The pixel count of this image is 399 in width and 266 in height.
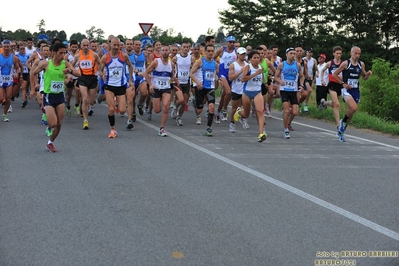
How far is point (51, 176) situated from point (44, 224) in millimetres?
2628

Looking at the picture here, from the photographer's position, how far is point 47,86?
11.7 meters

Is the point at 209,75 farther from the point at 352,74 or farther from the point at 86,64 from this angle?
the point at 352,74

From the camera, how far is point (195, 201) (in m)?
7.41

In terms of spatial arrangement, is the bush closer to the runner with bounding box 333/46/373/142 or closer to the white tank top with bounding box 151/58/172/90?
the runner with bounding box 333/46/373/142

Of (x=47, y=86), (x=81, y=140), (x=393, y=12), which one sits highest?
(x=393, y=12)

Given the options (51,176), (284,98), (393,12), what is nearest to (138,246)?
(51,176)

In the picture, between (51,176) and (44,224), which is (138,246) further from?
(51,176)

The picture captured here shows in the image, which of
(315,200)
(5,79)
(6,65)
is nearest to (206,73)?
(5,79)

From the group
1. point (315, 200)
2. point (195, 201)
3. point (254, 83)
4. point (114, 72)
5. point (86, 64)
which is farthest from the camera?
point (86, 64)

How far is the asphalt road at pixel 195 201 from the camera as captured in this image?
550 cm

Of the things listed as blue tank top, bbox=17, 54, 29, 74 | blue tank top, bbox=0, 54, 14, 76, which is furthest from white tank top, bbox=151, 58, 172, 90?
blue tank top, bbox=17, 54, 29, 74

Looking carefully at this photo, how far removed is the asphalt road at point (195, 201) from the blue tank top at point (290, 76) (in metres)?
1.57

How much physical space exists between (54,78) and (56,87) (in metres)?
0.18

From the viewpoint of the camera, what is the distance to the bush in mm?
20406
